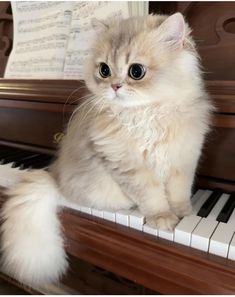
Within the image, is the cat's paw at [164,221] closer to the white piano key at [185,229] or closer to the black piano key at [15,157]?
the white piano key at [185,229]

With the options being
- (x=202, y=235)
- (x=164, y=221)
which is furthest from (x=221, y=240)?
(x=164, y=221)

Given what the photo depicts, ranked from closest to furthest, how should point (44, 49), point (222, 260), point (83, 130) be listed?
point (222, 260) → point (83, 130) → point (44, 49)

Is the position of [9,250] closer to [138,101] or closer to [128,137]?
[128,137]

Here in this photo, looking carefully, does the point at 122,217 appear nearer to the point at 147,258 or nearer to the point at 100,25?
the point at 147,258

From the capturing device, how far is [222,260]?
680mm

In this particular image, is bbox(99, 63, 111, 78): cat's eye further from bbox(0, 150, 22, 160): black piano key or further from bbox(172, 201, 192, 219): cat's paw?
bbox(0, 150, 22, 160): black piano key

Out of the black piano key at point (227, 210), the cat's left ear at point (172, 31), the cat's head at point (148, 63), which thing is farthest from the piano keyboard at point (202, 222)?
the cat's left ear at point (172, 31)

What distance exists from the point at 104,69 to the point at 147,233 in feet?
1.62

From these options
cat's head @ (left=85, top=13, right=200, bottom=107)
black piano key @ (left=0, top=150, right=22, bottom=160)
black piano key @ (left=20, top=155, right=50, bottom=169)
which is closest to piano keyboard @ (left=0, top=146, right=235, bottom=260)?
black piano key @ (left=20, top=155, right=50, bottom=169)

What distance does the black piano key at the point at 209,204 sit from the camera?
843 millimetres

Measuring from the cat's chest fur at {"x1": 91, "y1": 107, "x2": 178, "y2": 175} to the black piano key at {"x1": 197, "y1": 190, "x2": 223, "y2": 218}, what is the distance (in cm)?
17

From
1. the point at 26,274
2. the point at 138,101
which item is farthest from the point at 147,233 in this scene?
the point at 26,274

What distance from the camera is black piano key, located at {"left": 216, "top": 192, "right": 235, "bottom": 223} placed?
2.63 feet

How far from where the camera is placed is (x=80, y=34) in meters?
1.23
